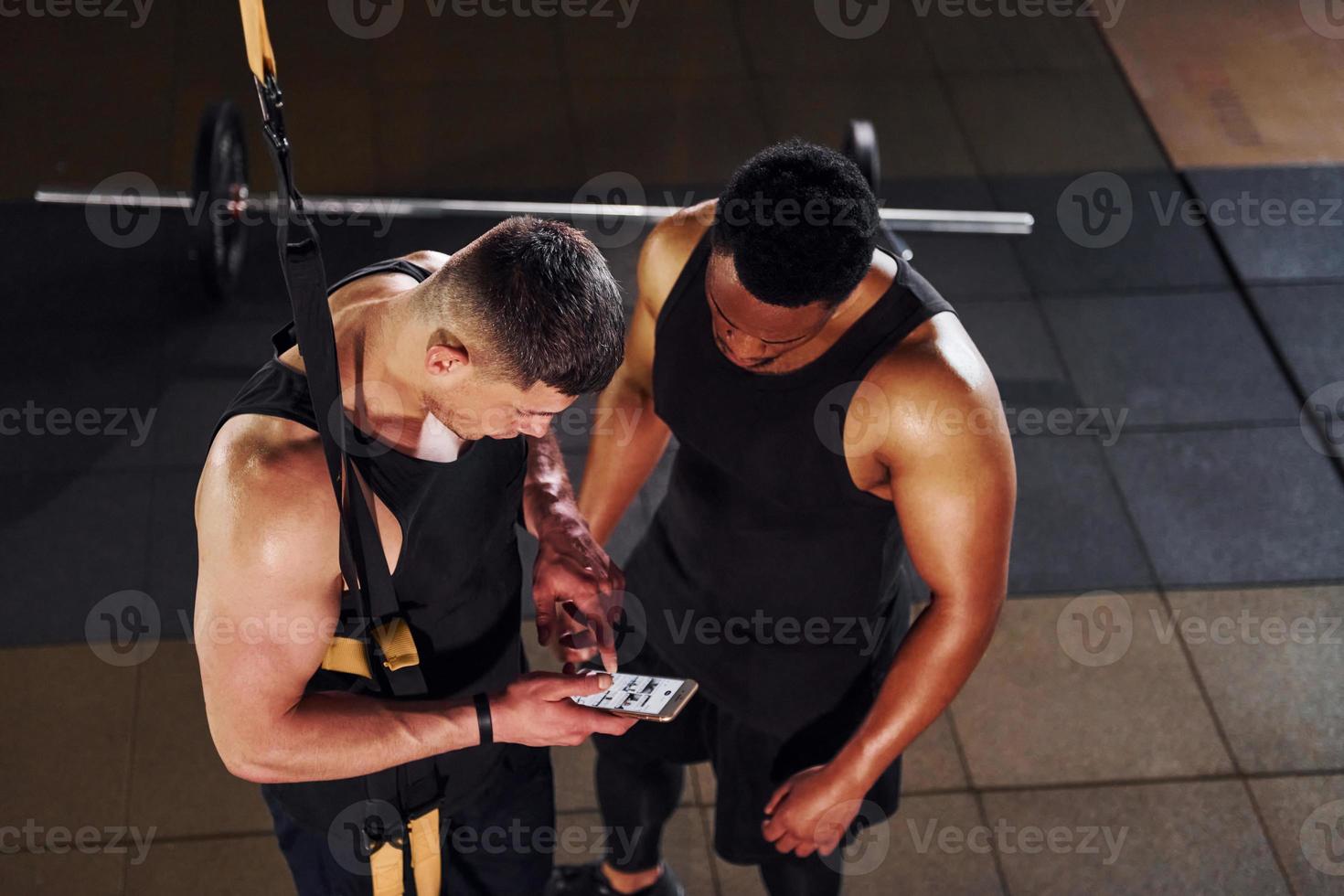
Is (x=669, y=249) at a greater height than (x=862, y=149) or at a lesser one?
greater

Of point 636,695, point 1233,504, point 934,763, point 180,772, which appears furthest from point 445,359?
point 1233,504

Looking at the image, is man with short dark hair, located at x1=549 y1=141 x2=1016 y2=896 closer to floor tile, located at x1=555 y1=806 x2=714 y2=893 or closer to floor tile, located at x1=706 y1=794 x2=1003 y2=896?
floor tile, located at x1=555 y1=806 x2=714 y2=893

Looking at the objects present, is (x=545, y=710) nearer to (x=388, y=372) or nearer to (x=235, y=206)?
(x=388, y=372)

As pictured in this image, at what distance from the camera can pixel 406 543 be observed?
6.26ft

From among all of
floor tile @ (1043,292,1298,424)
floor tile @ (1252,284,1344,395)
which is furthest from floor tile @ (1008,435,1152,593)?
floor tile @ (1252,284,1344,395)

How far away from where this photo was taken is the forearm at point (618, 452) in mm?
2541

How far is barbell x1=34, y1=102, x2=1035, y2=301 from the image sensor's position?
13.0ft

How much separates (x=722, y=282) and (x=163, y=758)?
2000 mm

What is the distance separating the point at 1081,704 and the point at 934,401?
68.2 inches

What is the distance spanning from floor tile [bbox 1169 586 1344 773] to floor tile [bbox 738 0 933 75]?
3.03m

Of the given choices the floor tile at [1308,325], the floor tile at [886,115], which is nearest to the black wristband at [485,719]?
the floor tile at [1308,325]

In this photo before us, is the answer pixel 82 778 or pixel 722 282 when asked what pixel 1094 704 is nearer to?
pixel 722 282

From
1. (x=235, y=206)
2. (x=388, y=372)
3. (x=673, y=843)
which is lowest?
(x=673, y=843)

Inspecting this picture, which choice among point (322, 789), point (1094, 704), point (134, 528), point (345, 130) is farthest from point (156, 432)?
point (1094, 704)
